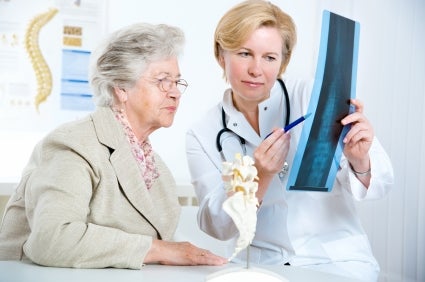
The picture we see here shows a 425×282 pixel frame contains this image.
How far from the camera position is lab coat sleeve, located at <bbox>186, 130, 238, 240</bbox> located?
1.77m

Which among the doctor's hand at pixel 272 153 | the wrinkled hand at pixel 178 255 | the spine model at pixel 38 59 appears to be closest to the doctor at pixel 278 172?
the doctor's hand at pixel 272 153

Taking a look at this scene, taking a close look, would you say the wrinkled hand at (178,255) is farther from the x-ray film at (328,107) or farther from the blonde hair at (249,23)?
the blonde hair at (249,23)

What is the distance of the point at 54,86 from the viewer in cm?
343

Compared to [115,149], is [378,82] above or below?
above

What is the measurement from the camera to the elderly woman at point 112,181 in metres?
1.40

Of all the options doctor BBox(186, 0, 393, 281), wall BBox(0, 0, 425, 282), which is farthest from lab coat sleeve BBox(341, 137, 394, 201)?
wall BBox(0, 0, 425, 282)

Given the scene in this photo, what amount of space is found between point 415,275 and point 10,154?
2.07m

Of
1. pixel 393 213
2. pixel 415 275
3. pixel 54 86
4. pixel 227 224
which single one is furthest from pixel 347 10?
pixel 227 224

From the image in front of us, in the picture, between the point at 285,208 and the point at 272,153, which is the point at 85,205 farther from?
the point at 285,208

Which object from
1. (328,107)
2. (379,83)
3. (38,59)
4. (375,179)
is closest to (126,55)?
(328,107)

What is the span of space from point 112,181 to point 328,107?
1.85 ft

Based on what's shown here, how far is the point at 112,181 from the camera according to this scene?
1.55 m

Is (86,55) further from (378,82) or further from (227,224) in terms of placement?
(227,224)

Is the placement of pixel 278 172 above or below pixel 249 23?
below
